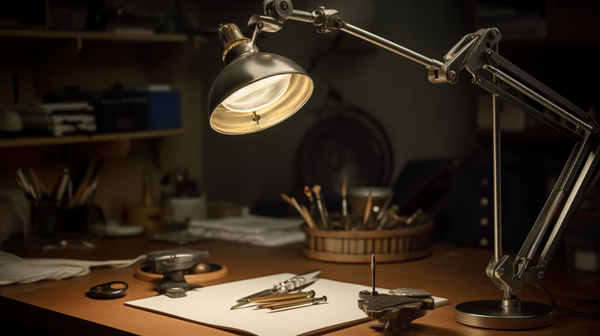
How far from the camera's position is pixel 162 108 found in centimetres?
280

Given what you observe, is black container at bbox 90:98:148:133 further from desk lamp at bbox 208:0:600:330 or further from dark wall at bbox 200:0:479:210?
desk lamp at bbox 208:0:600:330

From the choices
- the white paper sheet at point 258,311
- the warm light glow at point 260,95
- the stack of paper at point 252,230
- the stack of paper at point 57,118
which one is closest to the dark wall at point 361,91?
the stack of paper at point 252,230

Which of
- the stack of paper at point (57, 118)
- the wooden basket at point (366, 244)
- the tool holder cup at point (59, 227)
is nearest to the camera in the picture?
the wooden basket at point (366, 244)

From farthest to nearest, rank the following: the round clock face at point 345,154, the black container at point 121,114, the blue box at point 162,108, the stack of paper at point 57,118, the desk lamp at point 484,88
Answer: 1. the round clock face at point 345,154
2. the blue box at point 162,108
3. the black container at point 121,114
4. the stack of paper at point 57,118
5. the desk lamp at point 484,88

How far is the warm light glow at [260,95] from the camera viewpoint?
152 cm

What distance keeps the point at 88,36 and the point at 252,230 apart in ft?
2.80

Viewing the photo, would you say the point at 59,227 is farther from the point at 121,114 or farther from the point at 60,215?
the point at 121,114

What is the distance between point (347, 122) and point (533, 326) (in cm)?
166

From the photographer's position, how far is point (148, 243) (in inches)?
95.1

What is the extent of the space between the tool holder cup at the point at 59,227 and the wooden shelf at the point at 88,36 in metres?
0.52

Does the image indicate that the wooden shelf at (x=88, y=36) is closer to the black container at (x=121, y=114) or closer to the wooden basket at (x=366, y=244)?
the black container at (x=121, y=114)

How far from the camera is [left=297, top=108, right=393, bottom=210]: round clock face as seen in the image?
2.93m

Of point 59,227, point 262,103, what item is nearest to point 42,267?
point 59,227

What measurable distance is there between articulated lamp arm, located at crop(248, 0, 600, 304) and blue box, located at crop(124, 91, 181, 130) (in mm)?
1413
